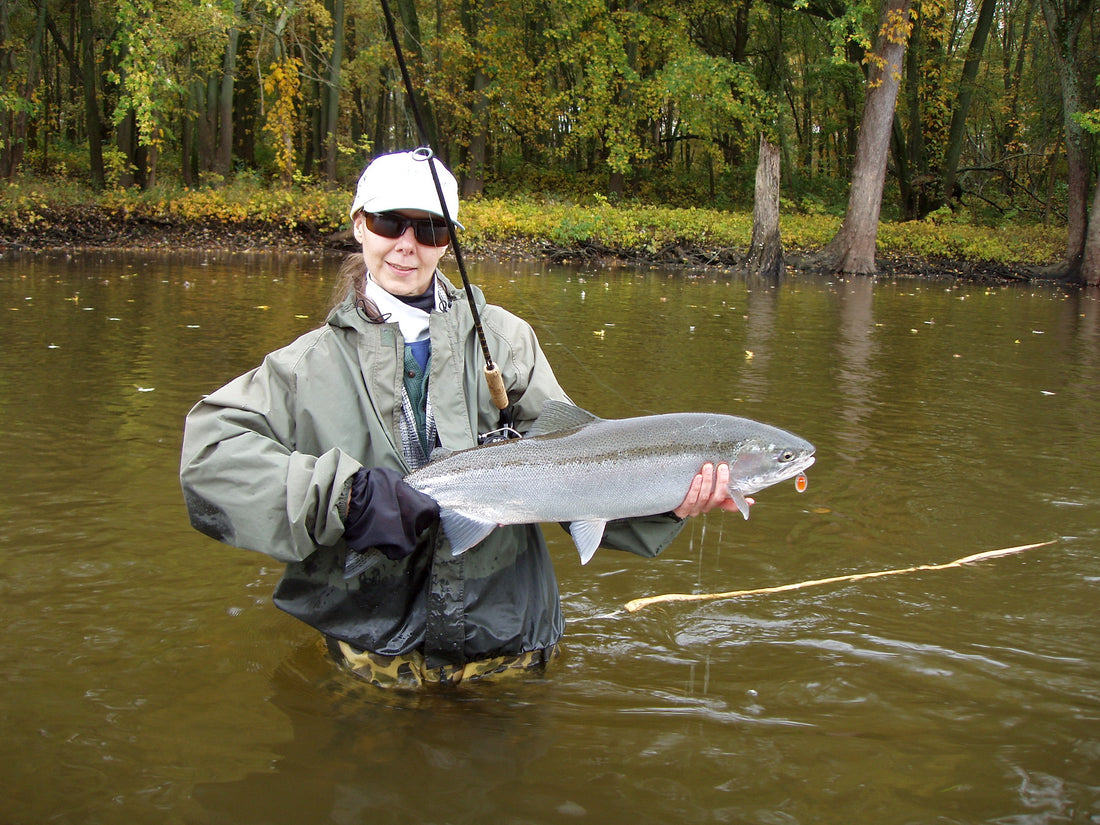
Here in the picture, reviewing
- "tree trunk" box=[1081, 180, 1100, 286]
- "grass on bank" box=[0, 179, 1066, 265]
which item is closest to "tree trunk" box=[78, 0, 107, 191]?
"grass on bank" box=[0, 179, 1066, 265]

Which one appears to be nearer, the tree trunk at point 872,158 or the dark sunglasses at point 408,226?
the dark sunglasses at point 408,226

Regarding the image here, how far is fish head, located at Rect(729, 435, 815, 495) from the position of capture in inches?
122

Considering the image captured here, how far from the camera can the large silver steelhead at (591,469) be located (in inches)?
117

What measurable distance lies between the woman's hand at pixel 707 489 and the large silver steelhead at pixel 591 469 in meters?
0.03

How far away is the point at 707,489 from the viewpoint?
305 centimetres

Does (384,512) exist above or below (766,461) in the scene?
below

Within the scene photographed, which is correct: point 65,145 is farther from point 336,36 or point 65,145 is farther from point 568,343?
point 568,343

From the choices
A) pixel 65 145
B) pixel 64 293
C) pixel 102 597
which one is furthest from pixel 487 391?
pixel 65 145

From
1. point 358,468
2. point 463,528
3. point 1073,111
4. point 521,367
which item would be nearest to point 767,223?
point 1073,111

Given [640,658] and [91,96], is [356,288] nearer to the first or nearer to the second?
[640,658]

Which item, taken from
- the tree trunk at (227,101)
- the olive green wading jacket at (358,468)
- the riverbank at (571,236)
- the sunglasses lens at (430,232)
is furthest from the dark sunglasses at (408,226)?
the tree trunk at (227,101)

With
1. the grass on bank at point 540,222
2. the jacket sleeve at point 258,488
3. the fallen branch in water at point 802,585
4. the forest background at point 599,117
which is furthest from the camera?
the forest background at point 599,117

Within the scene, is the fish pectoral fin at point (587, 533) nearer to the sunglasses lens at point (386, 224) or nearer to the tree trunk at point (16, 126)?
the sunglasses lens at point (386, 224)

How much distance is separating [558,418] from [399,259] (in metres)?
0.74
